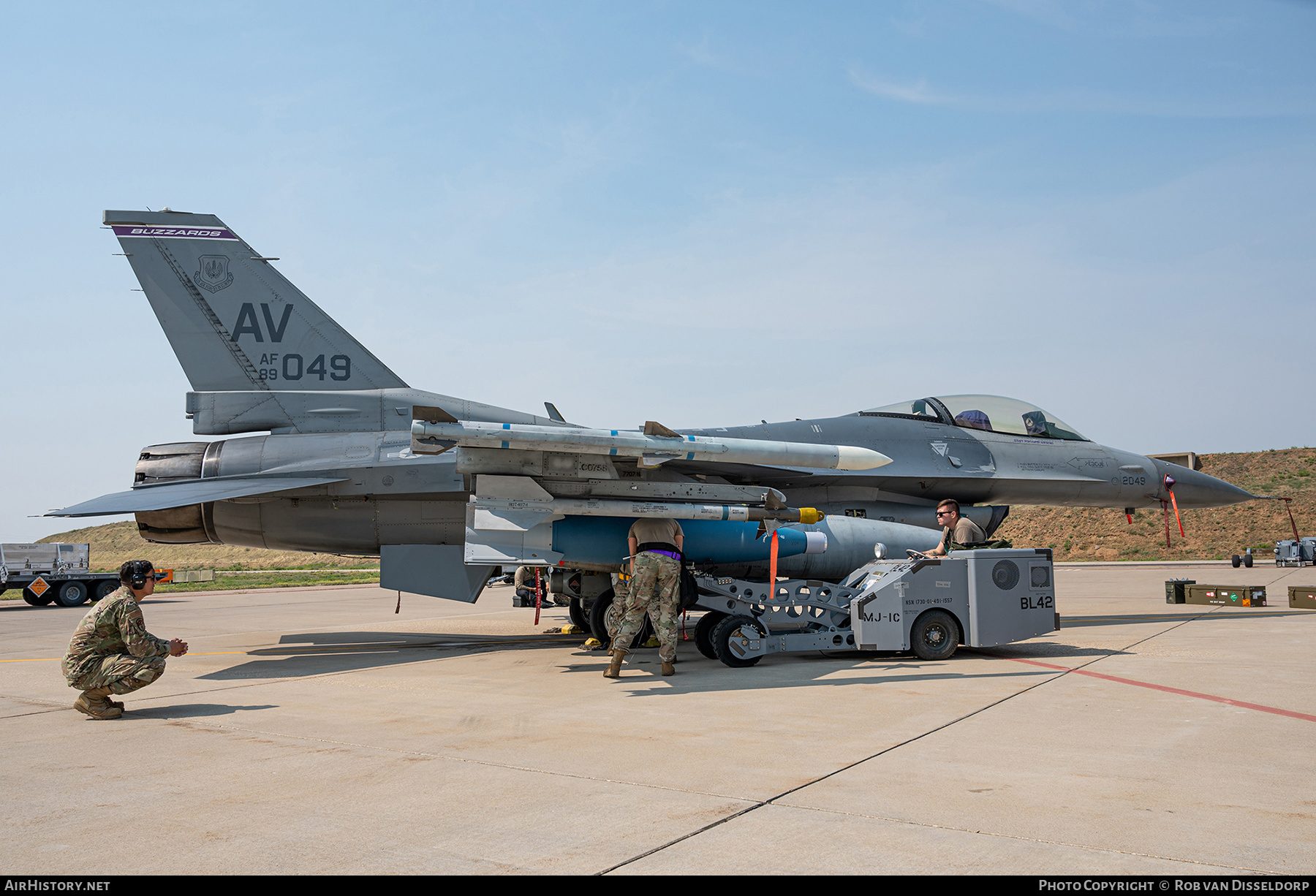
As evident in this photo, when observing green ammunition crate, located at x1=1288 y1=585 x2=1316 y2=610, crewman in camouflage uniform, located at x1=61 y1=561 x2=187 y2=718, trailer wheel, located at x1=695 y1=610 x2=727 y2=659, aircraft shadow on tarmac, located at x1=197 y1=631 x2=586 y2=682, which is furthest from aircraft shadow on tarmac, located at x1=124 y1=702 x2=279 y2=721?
green ammunition crate, located at x1=1288 y1=585 x2=1316 y2=610

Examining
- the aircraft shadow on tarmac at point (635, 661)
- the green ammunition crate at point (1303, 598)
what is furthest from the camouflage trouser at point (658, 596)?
the green ammunition crate at point (1303, 598)

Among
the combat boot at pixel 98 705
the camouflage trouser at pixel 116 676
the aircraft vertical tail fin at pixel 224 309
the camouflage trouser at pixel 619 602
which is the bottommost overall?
the combat boot at pixel 98 705

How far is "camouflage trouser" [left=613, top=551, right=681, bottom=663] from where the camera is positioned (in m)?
7.97

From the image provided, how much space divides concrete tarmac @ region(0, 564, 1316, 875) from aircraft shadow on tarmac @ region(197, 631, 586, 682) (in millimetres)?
173

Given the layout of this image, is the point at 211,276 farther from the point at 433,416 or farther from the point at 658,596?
the point at 658,596

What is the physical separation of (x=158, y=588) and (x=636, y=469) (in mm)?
31437

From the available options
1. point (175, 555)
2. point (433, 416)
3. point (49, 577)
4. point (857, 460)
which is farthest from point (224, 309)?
point (175, 555)

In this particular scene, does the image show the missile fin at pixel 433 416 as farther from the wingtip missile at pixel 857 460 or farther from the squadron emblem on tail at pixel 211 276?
the squadron emblem on tail at pixel 211 276

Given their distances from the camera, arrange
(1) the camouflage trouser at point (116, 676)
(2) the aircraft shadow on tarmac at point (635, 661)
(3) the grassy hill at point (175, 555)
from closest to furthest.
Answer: (1) the camouflage trouser at point (116, 676) < (2) the aircraft shadow on tarmac at point (635, 661) < (3) the grassy hill at point (175, 555)

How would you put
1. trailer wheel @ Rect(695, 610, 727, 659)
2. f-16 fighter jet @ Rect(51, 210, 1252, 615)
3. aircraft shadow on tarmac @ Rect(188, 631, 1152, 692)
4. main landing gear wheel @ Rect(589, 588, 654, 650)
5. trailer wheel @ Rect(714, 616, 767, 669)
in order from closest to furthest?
aircraft shadow on tarmac @ Rect(188, 631, 1152, 692) → trailer wheel @ Rect(714, 616, 767, 669) → f-16 fighter jet @ Rect(51, 210, 1252, 615) → trailer wheel @ Rect(695, 610, 727, 659) → main landing gear wheel @ Rect(589, 588, 654, 650)

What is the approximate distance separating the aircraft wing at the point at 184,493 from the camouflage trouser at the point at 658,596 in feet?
→ 13.9

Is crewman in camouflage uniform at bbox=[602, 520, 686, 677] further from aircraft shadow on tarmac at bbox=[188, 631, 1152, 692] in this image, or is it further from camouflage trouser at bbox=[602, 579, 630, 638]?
aircraft shadow on tarmac at bbox=[188, 631, 1152, 692]

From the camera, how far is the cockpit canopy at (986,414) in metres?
A: 12.3

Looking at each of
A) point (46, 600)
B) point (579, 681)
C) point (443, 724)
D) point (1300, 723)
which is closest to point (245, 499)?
point (579, 681)
